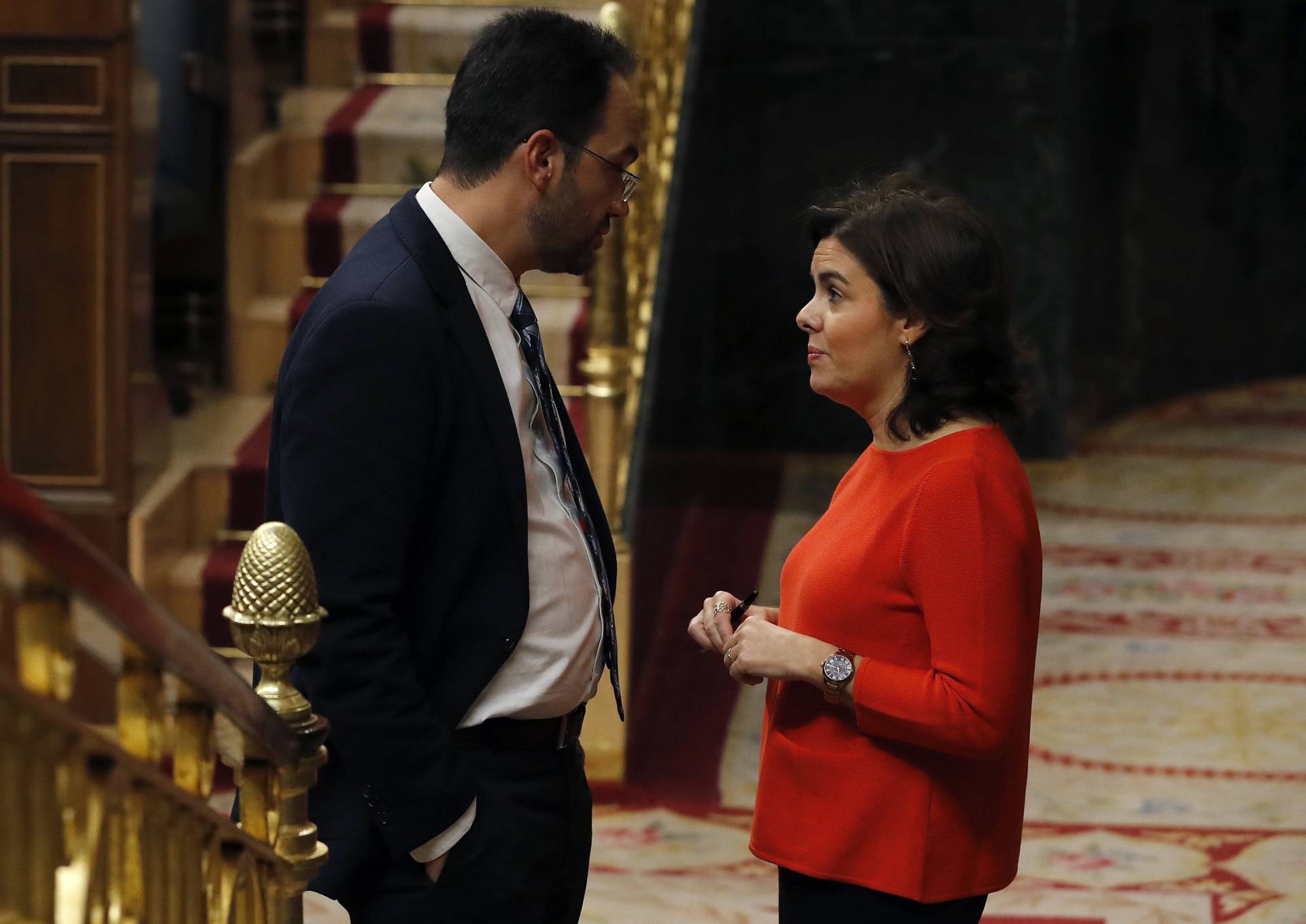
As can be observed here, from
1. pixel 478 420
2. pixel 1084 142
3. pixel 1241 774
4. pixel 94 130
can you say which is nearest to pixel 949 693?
pixel 478 420

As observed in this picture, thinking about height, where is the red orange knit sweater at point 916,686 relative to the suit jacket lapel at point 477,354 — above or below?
below

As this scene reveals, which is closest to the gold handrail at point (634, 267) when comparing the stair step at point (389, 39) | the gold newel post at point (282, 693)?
the stair step at point (389, 39)

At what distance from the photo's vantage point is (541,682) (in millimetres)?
2146

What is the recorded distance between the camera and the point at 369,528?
198 centimetres

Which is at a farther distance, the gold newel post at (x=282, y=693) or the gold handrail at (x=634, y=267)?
the gold handrail at (x=634, y=267)

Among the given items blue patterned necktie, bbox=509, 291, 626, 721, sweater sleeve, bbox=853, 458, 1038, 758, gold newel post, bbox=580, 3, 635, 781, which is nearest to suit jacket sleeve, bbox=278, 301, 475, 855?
blue patterned necktie, bbox=509, 291, 626, 721

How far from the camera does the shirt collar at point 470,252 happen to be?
7.16 feet

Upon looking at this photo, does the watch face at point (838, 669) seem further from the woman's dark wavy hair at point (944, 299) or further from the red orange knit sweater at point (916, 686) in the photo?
the woman's dark wavy hair at point (944, 299)

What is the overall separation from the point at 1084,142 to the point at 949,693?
7.27m

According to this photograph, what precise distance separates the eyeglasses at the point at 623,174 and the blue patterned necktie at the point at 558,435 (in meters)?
0.19

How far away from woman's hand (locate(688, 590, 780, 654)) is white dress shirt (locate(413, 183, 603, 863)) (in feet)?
0.66

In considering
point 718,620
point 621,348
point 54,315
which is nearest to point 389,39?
point 54,315

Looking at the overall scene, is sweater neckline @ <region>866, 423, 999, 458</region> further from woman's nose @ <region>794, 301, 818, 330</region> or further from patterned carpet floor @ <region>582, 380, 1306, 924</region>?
patterned carpet floor @ <region>582, 380, 1306, 924</region>

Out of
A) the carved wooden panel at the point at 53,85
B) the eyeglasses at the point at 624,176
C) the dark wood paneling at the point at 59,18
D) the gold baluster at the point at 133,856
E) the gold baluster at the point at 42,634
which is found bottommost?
the gold baluster at the point at 133,856
